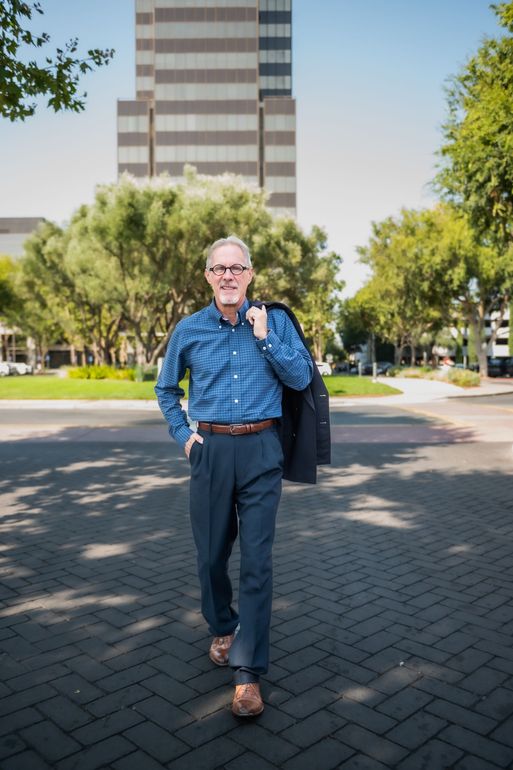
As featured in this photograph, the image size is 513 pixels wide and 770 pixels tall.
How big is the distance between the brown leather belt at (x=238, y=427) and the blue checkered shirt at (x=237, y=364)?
0.02 m

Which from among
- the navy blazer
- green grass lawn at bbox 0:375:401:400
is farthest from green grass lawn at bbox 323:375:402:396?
the navy blazer

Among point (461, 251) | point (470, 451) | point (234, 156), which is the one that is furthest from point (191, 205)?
point (234, 156)

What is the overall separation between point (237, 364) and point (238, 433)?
0.33 meters

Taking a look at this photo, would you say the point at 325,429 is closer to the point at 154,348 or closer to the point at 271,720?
the point at 271,720

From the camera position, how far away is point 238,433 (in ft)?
10.1

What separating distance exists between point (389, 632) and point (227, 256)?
7.45 feet

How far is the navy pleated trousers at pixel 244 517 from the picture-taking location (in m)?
2.99

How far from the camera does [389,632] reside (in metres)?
3.76

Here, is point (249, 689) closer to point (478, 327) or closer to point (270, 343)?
point (270, 343)

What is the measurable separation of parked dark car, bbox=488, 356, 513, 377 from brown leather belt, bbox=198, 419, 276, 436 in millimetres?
51767

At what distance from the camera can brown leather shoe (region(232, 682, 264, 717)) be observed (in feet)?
9.22

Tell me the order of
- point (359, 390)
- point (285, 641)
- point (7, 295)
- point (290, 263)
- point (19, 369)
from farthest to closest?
point (19, 369) < point (7, 295) < point (290, 263) < point (359, 390) < point (285, 641)

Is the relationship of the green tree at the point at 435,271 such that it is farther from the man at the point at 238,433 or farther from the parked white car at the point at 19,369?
the parked white car at the point at 19,369

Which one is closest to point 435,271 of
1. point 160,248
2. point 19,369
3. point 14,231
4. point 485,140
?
point 160,248
